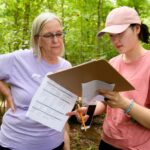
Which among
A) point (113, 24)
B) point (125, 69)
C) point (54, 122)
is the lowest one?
point (54, 122)

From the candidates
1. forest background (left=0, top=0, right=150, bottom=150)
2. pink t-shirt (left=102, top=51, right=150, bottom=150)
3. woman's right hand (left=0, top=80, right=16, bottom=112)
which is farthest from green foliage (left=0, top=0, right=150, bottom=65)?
pink t-shirt (left=102, top=51, right=150, bottom=150)

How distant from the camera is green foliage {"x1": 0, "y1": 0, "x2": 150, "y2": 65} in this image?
5302 mm

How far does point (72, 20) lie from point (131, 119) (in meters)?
4.78

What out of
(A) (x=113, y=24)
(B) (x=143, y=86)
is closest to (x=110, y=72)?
(B) (x=143, y=86)

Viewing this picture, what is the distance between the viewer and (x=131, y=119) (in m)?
2.15

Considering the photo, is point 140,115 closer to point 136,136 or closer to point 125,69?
point 136,136

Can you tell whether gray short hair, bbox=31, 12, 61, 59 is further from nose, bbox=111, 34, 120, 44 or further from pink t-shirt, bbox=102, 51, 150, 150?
pink t-shirt, bbox=102, 51, 150, 150

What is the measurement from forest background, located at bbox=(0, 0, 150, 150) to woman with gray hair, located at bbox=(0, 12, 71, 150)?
7.79ft

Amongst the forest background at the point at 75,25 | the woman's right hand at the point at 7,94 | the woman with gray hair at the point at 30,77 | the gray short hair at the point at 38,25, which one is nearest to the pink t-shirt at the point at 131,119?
the woman with gray hair at the point at 30,77

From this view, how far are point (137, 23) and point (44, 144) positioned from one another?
1141 mm

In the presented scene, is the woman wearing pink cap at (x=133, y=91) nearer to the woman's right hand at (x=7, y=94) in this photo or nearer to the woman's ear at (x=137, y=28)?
the woman's ear at (x=137, y=28)

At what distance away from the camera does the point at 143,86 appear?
6.81ft

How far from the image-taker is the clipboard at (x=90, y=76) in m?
1.78

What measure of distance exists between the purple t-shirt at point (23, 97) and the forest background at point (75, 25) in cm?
238
